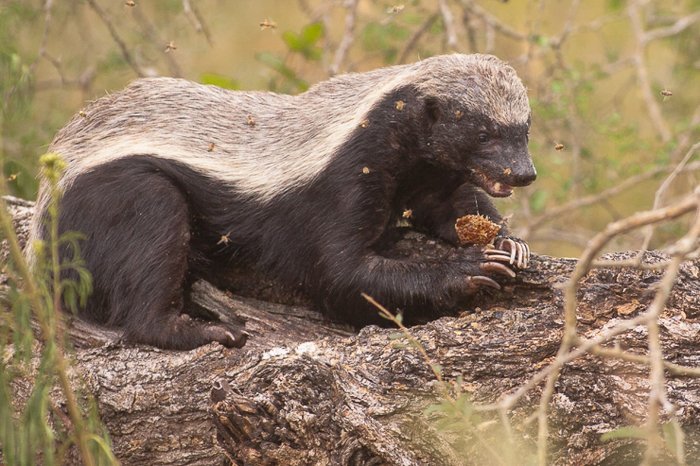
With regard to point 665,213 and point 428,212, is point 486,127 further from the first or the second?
point 665,213

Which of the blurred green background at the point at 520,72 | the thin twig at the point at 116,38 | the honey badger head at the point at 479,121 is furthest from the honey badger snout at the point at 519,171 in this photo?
the thin twig at the point at 116,38

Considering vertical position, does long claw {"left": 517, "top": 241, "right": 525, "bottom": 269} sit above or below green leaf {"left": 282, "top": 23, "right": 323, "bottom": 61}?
below

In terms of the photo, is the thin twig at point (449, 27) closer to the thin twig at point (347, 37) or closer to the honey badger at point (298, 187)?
the thin twig at point (347, 37)

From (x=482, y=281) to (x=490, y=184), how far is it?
0.62 meters

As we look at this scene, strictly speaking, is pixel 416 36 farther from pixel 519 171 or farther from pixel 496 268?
pixel 496 268

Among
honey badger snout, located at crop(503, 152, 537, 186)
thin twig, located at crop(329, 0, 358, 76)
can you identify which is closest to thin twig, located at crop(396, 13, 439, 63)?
thin twig, located at crop(329, 0, 358, 76)

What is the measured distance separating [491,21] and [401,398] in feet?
15.7

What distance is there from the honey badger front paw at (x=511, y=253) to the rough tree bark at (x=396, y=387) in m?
0.10

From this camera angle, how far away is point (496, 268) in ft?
16.0

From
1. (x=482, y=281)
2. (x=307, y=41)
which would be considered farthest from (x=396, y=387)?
(x=307, y=41)

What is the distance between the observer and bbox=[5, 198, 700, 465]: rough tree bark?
13.6 feet

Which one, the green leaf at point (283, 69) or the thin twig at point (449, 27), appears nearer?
the thin twig at point (449, 27)

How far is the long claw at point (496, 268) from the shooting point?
15.9 feet

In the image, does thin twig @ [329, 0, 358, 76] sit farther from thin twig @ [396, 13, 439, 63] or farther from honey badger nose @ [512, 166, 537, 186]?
honey badger nose @ [512, 166, 537, 186]
